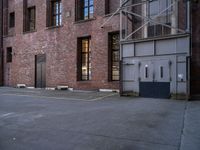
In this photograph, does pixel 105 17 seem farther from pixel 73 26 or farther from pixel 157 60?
pixel 157 60

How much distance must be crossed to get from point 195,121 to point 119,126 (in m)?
2.06

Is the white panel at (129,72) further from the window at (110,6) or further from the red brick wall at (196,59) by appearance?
the window at (110,6)

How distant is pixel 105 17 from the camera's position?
52.1ft

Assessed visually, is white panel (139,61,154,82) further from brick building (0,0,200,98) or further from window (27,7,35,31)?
window (27,7,35,31)

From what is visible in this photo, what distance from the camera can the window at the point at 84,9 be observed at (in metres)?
17.6

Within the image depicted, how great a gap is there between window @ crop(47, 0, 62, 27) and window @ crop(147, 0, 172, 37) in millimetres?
8865

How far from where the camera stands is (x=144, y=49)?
1199cm

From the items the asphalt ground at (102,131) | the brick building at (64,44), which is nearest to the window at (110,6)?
the brick building at (64,44)

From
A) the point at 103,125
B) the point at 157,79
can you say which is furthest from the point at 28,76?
the point at 103,125

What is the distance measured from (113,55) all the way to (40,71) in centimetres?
768

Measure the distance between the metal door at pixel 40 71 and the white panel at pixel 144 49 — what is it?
10.3m

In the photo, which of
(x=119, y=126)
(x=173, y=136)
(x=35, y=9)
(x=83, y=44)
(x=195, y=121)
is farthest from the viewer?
(x=35, y=9)

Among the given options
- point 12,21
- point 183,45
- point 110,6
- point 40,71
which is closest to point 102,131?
point 183,45

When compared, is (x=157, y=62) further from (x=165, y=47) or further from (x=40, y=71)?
(x=40, y=71)
